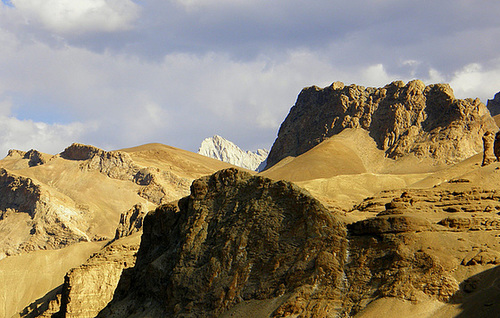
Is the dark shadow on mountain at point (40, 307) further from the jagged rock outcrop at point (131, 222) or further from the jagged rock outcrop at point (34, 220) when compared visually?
the jagged rock outcrop at point (34, 220)

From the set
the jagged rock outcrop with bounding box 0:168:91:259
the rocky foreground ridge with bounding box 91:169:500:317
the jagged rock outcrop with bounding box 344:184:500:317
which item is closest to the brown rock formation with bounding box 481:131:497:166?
the rocky foreground ridge with bounding box 91:169:500:317

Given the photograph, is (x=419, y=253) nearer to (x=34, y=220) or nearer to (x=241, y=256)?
(x=241, y=256)

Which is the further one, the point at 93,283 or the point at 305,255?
the point at 93,283

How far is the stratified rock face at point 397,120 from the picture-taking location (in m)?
104

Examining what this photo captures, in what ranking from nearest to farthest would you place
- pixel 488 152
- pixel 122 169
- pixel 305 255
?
pixel 305 255, pixel 488 152, pixel 122 169

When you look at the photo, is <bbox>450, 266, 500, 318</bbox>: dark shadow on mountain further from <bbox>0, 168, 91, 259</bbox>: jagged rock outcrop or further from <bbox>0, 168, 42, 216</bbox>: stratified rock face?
<bbox>0, 168, 42, 216</bbox>: stratified rock face

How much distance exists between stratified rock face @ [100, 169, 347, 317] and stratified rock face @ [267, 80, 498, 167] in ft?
233

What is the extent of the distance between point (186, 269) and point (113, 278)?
21104 millimetres

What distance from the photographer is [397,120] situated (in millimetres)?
112625

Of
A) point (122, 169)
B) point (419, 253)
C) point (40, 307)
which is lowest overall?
point (40, 307)

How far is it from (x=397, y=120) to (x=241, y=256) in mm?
84004

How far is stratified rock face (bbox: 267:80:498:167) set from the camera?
342 feet

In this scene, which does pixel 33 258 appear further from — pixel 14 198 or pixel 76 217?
pixel 14 198

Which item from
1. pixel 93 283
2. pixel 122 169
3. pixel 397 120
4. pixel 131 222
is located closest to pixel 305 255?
pixel 93 283
